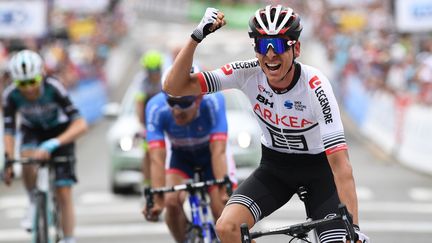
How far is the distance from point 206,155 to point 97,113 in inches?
956

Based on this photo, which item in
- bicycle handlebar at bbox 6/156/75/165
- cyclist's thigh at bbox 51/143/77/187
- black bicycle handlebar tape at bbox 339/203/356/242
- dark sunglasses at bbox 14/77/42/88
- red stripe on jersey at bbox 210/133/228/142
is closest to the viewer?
black bicycle handlebar tape at bbox 339/203/356/242

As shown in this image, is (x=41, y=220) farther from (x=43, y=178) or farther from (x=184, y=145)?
(x=184, y=145)

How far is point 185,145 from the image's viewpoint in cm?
1000

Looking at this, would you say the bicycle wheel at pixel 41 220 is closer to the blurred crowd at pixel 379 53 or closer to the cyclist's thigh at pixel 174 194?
the cyclist's thigh at pixel 174 194

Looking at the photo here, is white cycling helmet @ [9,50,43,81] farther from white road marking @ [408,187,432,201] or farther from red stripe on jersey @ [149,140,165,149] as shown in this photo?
white road marking @ [408,187,432,201]

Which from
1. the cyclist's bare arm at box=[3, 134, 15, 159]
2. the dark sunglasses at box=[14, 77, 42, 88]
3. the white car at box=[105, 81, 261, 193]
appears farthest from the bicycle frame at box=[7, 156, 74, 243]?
the white car at box=[105, 81, 261, 193]

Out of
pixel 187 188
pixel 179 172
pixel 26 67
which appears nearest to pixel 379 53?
pixel 26 67

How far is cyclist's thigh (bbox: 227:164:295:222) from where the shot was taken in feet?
24.5

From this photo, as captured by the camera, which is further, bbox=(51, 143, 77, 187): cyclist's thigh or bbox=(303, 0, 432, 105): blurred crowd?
bbox=(303, 0, 432, 105): blurred crowd

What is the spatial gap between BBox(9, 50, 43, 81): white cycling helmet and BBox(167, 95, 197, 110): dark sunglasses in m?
1.95

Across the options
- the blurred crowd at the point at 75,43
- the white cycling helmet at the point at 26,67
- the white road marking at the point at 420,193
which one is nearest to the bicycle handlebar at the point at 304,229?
the white cycling helmet at the point at 26,67

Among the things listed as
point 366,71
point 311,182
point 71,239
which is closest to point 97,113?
point 366,71

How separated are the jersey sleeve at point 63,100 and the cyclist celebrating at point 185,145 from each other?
1.57 m

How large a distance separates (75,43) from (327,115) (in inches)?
1349
